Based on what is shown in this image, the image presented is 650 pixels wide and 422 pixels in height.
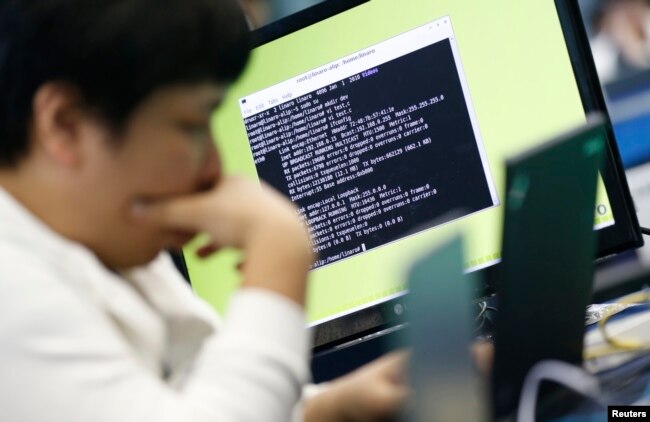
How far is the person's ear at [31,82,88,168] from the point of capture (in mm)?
568

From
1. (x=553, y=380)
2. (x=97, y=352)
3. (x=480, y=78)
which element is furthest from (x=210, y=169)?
(x=480, y=78)

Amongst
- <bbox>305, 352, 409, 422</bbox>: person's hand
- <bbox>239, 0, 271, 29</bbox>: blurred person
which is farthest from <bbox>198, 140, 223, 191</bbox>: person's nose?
<bbox>239, 0, 271, 29</bbox>: blurred person

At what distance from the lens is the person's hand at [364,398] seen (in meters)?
0.66

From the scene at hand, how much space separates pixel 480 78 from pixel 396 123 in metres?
0.10

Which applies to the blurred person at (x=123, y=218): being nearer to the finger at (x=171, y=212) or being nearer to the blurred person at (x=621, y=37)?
the finger at (x=171, y=212)

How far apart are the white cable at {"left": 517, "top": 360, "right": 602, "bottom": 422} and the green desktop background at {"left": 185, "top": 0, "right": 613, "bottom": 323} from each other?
0.82 ft

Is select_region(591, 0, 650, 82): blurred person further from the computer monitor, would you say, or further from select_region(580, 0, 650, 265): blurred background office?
the computer monitor

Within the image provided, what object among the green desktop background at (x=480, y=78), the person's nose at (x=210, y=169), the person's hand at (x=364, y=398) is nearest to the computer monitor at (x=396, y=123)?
the green desktop background at (x=480, y=78)

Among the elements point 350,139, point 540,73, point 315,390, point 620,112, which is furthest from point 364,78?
point 620,112

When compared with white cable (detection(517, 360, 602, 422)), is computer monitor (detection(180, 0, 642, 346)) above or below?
above

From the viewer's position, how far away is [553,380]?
24.4 inches

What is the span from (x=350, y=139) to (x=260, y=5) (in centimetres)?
54

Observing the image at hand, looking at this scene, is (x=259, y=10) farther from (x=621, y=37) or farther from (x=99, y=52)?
(x=99, y=52)

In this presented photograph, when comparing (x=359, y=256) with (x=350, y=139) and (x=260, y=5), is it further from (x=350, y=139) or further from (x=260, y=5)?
(x=260, y=5)
